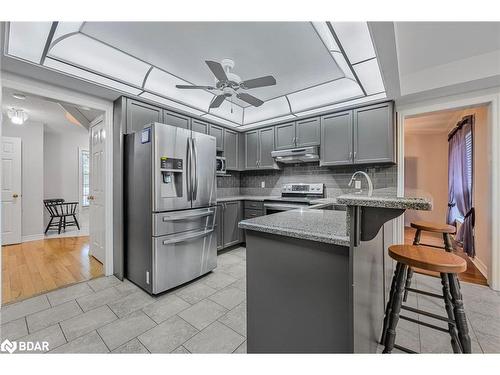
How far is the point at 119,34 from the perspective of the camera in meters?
2.03

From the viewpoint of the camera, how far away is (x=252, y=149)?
14.4ft

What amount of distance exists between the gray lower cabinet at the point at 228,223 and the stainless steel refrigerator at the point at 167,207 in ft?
2.41

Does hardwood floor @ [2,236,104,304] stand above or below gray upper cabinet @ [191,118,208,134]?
below

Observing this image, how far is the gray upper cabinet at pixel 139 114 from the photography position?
2740mm

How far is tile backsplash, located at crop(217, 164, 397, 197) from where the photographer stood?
322cm

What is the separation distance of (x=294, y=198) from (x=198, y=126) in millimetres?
2070

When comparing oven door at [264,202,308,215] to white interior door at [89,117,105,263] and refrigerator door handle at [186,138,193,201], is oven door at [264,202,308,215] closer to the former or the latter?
refrigerator door handle at [186,138,193,201]

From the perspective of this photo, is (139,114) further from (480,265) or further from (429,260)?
(480,265)

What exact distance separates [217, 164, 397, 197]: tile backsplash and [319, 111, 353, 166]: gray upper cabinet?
0.32 m

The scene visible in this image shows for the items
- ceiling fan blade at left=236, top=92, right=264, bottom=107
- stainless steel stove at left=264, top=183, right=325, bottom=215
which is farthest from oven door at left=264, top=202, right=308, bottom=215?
ceiling fan blade at left=236, top=92, right=264, bottom=107

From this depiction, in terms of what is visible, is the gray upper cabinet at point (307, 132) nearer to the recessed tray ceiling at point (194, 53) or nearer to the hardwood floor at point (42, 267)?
the recessed tray ceiling at point (194, 53)
